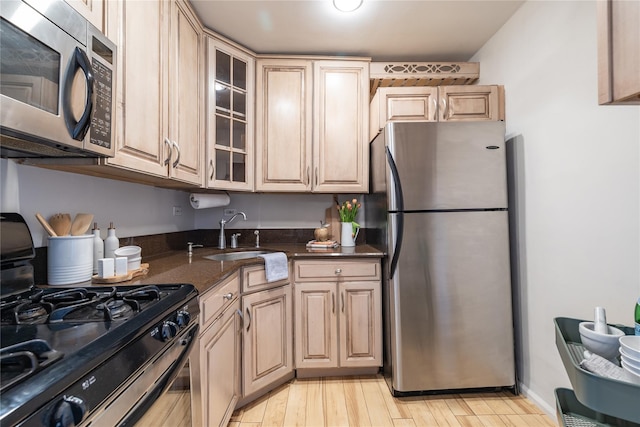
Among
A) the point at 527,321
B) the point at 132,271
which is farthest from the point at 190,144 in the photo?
the point at 527,321

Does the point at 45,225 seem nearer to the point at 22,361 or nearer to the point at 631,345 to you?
the point at 22,361

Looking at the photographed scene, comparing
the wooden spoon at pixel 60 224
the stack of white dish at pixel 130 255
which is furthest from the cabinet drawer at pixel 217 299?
the wooden spoon at pixel 60 224

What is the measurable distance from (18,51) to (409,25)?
2.05m

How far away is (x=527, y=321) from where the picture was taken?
1898 millimetres

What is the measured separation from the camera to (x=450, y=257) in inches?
75.1

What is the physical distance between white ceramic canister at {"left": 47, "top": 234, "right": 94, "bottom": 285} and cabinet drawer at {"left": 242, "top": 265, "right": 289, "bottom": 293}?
783mm

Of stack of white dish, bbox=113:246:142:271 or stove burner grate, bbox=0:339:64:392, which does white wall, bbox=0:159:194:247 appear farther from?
stove burner grate, bbox=0:339:64:392

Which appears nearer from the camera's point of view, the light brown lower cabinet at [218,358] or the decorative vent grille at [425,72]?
the light brown lower cabinet at [218,358]

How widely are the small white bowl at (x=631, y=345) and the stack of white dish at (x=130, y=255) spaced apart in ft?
5.46

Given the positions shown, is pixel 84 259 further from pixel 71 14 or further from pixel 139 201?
pixel 71 14

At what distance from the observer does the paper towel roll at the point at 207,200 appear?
2178 mm

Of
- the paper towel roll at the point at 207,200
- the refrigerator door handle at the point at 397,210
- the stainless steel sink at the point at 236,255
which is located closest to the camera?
the refrigerator door handle at the point at 397,210

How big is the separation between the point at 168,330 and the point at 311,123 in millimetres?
1884

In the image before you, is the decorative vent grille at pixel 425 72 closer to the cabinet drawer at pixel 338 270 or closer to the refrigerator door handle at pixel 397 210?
the refrigerator door handle at pixel 397 210
